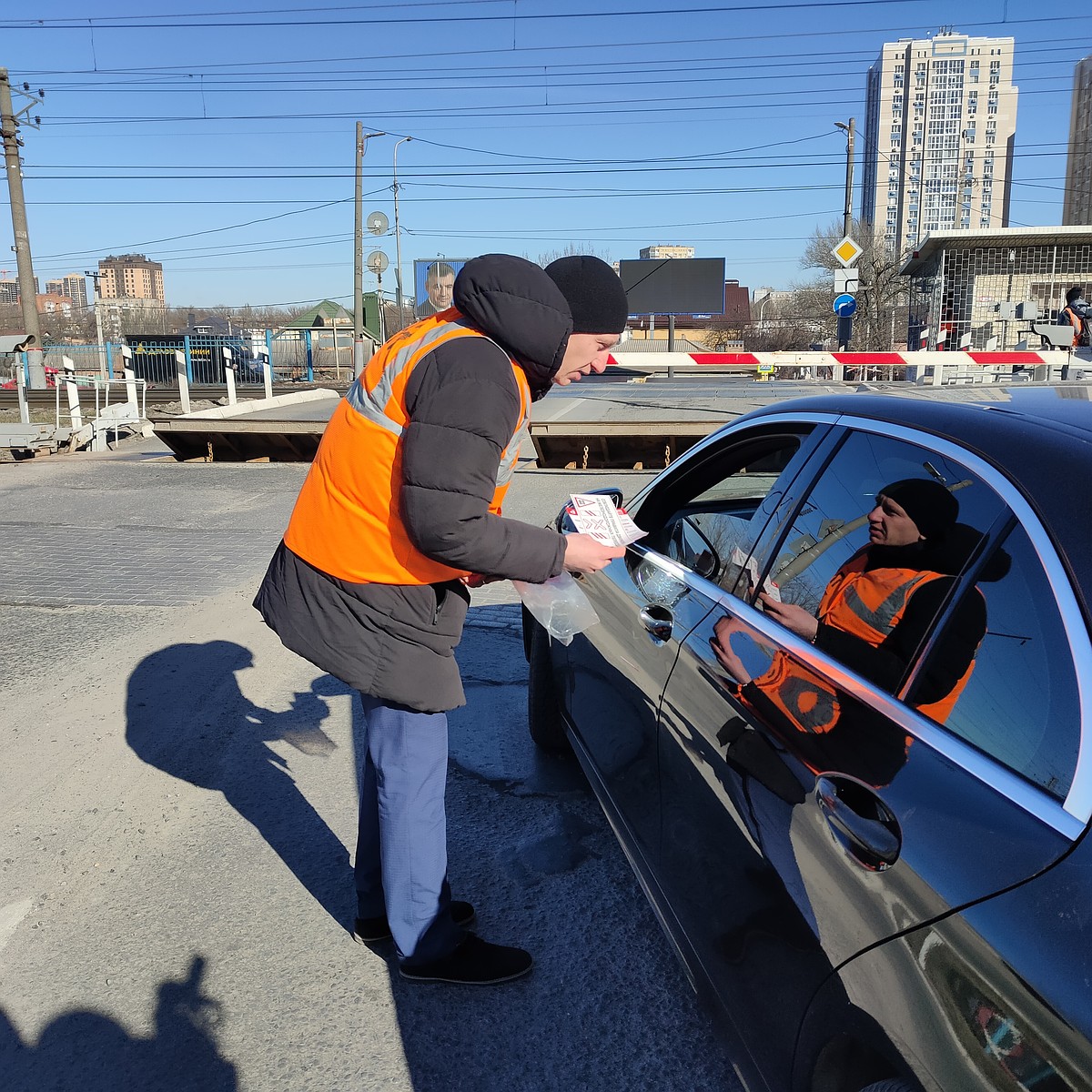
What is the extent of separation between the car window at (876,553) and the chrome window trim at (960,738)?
0.08 feet

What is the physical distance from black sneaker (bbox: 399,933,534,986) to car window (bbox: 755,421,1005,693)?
48.3 inches

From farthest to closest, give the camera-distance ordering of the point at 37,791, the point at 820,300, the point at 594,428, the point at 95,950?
the point at 820,300
the point at 594,428
the point at 37,791
the point at 95,950

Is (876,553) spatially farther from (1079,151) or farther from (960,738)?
(1079,151)

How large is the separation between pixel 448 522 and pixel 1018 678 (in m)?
1.12

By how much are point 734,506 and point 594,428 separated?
7866 mm

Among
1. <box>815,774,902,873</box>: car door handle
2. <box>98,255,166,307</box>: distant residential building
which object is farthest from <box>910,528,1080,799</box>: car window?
<box>98,255,166,307</box>: distant residential building

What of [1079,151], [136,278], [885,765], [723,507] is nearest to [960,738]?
[885,765]

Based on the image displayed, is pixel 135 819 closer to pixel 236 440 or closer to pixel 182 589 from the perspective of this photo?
pixel 182 589

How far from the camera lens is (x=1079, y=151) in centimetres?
10756

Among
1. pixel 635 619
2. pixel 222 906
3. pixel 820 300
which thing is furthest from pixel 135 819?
pixel 820 300

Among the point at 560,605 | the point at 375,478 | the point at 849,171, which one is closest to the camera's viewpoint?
the point at 375,478

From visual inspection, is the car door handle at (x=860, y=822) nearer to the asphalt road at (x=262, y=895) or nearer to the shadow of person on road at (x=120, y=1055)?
the asphalt road at (x=262, y=895)

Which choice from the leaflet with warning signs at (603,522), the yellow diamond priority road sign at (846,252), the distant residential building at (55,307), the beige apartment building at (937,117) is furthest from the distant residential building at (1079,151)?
the leaflet with warning signs at (603,522)

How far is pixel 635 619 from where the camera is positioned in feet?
9.18
